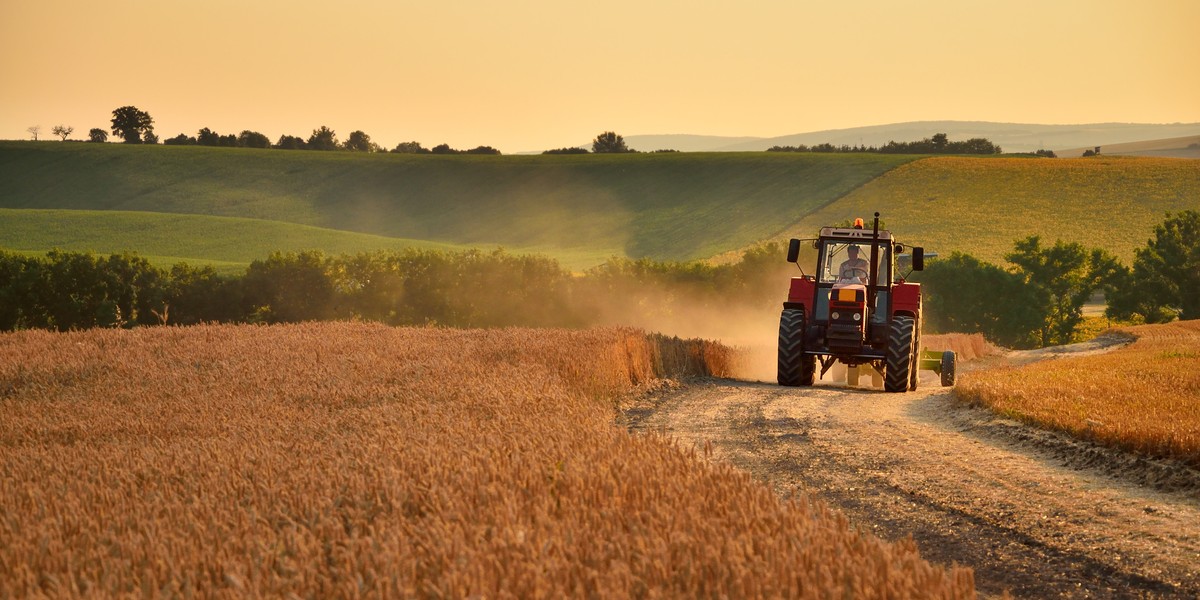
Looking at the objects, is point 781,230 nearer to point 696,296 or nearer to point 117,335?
point 696,296

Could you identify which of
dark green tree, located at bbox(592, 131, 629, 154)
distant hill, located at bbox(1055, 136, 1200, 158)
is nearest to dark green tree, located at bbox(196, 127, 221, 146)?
dark green tree, located at bbox(592, 131, 629, 154)

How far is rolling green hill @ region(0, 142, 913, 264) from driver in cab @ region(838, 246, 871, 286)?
55961 millimetres

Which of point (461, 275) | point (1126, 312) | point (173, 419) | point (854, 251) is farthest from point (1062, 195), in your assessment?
point (173, 419)

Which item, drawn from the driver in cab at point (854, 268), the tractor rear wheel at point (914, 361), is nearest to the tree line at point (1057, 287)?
the tractor rear wheel at point (914, 361)

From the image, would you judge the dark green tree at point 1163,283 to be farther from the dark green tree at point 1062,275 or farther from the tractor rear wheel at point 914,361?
the tractor rear wheel at point 914,361

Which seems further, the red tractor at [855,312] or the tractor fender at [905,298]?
the tractor fender at [905,298]

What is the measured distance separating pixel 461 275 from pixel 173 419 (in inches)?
1547

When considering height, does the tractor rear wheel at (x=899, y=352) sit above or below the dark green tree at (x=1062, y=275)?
above

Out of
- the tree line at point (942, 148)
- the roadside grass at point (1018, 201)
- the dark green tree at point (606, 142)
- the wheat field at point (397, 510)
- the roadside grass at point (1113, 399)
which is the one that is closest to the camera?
the wheat field at point (397, 510)

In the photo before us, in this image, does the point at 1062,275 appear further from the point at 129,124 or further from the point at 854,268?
the point at 129,124

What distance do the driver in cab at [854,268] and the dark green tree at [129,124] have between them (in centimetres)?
12745

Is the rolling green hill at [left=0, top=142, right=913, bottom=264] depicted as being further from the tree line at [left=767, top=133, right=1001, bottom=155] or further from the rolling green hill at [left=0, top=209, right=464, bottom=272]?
the tree line at [left=767, top=133, right=1001, bottom=155]

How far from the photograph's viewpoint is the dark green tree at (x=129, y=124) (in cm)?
13262

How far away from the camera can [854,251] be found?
67.4ft
